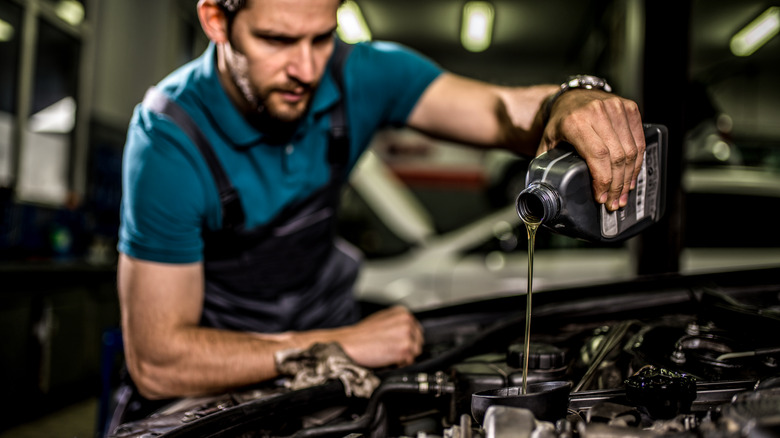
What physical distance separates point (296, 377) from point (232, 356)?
18 centimetres

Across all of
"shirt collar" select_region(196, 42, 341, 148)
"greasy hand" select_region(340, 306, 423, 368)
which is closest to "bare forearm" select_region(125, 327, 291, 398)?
"greasy hand" select_region(340, 306, 423, 368)

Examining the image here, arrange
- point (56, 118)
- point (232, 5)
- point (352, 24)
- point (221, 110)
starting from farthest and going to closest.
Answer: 1. point (352, 24)
2. point (56, 118)
3. point (221, 110)
4. point (232, 5)

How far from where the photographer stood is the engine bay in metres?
0.57

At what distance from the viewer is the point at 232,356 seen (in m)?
1.05

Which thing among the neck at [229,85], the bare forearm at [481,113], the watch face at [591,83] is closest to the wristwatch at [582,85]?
the watch face at [591,83]

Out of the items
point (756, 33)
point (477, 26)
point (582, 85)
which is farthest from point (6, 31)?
point (756, 33)

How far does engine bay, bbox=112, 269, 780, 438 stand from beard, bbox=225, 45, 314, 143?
0.55 meters

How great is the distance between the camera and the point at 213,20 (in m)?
1.14

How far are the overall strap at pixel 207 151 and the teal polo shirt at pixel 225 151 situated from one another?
14 millimetres

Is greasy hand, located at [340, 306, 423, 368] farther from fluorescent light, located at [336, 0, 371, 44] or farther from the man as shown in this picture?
fluorescent light, located at [336, 0, 371, 44]

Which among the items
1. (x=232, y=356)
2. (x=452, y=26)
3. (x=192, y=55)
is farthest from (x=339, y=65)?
(x=452, y=26)

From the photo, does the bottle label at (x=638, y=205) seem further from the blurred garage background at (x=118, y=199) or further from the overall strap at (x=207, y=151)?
the blurred garage background at (x=118, y=199)

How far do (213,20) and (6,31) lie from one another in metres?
3.44

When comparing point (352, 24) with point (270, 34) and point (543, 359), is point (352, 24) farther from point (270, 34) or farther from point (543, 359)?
point (543, 359)
